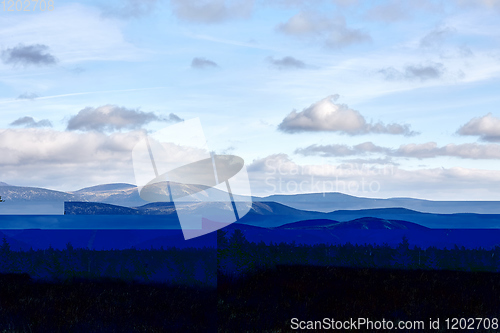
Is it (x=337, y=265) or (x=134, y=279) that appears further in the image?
(x=337, y=265)

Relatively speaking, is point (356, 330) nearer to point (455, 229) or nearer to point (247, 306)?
point (247, 306)

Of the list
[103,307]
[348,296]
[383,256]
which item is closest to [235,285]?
[348,296]

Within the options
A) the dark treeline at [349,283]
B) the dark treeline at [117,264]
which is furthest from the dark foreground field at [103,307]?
the dark treeline at [349,283]

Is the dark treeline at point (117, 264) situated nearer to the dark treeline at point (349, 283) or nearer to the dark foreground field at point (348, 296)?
the dark treeline at point (349, 283)

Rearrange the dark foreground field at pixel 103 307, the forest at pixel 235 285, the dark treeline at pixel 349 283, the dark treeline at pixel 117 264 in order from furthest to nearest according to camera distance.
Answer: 1. the dark treeline at pixel 117 264
2. the dark treeline at pixel 349 283
3. the forest at pixel 235 285
4. the dark foreground field at pixel 103 307

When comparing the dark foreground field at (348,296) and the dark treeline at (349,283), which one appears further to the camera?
the dark treeline at (349,283)

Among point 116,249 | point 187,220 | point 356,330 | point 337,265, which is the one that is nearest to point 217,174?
point 187,220

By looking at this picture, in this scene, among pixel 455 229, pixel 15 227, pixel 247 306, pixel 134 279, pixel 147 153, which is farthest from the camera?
pixel 455 229
